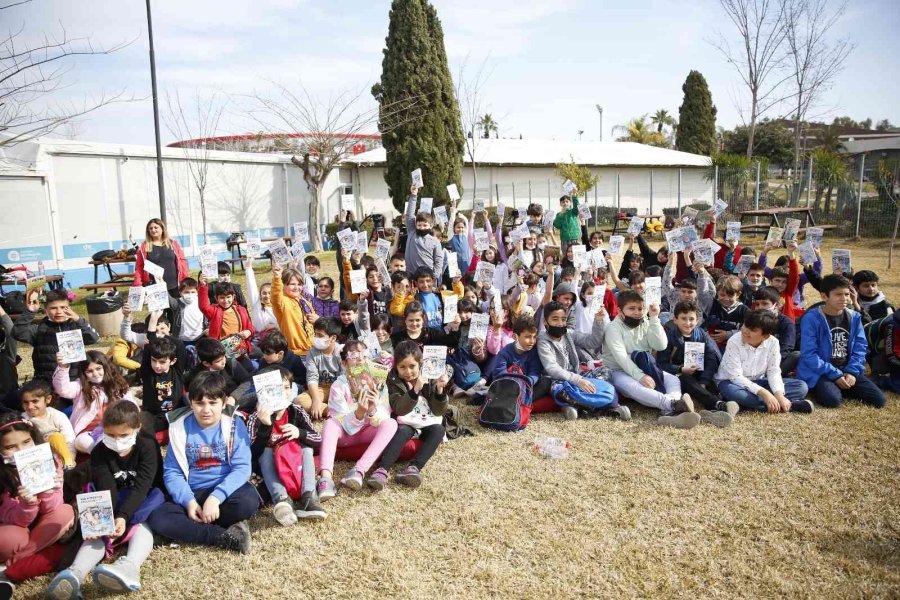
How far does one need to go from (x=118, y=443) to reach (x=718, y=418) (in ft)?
14.5

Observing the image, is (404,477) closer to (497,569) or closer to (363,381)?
(363,381)

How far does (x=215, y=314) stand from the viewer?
6074 millimetres

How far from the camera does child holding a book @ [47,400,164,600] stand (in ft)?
10.5

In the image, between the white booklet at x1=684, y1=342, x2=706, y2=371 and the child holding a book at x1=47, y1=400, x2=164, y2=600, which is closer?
the child holding a book at x1=47, y1=400, x2=164, y2=600

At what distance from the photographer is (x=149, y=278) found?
6.57 metres

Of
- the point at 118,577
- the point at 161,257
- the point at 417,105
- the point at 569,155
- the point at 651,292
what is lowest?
the point at 118,577

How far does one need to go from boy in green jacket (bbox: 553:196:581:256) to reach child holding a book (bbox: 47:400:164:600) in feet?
24.0

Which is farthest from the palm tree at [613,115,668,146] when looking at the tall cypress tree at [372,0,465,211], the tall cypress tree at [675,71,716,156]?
the tall cypress tree at [372,0,465,211]

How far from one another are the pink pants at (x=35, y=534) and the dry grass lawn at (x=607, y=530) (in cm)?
19

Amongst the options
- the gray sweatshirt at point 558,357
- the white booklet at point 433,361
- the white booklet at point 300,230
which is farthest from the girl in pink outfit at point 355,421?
the white booklet at point 300,230

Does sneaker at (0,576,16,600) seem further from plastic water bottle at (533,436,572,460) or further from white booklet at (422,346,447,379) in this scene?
plastic water bottle at (533,436,572,460)

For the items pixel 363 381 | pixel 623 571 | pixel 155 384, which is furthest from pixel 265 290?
pixel 623 571

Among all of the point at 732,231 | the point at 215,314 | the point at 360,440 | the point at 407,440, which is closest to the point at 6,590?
the point at 360,440

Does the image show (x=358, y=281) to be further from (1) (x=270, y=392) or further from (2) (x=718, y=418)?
(2) (x=718, y=418)
